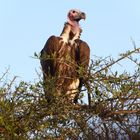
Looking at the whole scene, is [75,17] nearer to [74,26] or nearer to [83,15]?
[83,15]

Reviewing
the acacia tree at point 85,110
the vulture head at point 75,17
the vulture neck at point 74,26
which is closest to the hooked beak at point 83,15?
the vulture head at point 75,17

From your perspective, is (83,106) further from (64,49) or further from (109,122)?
(64,49)

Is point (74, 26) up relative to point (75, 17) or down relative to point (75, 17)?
down

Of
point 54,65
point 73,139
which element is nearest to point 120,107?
point 73,139

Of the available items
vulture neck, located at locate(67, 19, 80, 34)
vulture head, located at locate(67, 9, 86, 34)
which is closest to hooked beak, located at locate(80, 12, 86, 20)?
vulture head, located at locate(67, 9, 86, 34)

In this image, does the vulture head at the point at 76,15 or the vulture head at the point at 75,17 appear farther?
the vulture head at the point at 76,15

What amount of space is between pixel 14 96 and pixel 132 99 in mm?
843

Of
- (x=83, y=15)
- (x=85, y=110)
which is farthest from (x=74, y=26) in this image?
(x=85, y=110)

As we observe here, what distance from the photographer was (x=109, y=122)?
3.61 m

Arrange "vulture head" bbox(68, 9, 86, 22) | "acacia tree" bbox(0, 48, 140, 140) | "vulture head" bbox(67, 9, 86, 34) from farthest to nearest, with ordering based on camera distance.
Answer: "vulture head" bbox(68, 9, 86, 22) < "vulture head" bbox(67, 9, 86, 34) < "acacia tree" bbox(0, 48, 140, 140)

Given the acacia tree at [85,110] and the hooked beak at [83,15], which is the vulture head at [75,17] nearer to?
the hooked beak at [83,15]

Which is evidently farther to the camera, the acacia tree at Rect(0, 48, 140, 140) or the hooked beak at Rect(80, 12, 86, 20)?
the hooked beak at Rect(80, 12, 86, 20)

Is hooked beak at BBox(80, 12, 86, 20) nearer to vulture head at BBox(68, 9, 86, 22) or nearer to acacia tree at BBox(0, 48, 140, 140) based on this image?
vulture head at BBox(68, 9, 86, 22)

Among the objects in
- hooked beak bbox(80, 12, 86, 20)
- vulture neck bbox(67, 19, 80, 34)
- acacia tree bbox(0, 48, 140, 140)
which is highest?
hooked beak bbox(80, 12, 86, 20)
